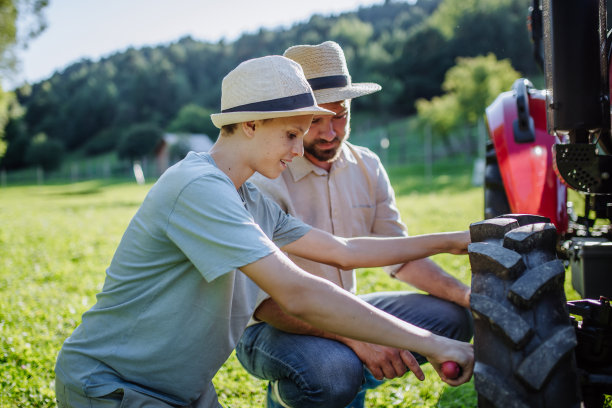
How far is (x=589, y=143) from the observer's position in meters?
1.95

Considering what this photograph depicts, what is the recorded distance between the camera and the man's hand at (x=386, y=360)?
2158 millimetres

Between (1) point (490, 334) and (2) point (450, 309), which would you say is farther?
(2) point (450, 309)

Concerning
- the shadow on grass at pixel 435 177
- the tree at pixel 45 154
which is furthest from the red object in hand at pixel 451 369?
the tree at pixel 45 154

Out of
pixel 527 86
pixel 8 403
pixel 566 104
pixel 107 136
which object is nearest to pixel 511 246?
pixel 566 104

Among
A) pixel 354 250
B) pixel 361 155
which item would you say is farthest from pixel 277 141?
pixel 361 155

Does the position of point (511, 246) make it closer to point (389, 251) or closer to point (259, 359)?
point (389, 251)

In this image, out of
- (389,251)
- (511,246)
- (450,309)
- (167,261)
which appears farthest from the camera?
(450,309)

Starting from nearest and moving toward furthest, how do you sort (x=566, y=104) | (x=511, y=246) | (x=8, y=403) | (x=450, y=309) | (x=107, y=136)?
(x=511, y=246)
(x=566, y=104)
(x=450, y=309)
(x=8, y=403)
(x=107, y=136)

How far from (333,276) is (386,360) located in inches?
31.2

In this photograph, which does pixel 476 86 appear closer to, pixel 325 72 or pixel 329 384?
pixel 325 72

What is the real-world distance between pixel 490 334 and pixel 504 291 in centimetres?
13

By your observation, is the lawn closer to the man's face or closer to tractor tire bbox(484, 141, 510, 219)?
tractor tire bbox(484, 141, 510, 219)

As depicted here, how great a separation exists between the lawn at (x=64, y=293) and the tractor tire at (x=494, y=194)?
1108 mm

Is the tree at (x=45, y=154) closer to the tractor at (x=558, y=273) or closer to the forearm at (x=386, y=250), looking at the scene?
the forearm at (x=386, y=250)
